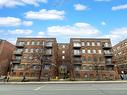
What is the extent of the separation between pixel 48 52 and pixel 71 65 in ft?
32.5

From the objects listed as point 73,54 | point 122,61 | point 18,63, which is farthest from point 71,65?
point 122,61

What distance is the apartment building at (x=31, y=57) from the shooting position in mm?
82750

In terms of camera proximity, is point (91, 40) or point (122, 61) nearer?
point (91, 40)

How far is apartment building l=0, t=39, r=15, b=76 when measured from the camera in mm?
82062

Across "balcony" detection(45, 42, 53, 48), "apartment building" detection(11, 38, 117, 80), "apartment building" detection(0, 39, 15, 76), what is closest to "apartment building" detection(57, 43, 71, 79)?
"apartment building" detection(11, 38, 117, 80)

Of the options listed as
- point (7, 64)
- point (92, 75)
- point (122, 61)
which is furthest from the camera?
point (122, 61)

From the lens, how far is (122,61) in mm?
102562

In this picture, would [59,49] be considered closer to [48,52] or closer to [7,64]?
[48,52]

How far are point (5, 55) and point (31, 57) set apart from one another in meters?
10.4

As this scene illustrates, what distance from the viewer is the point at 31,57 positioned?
83.8m

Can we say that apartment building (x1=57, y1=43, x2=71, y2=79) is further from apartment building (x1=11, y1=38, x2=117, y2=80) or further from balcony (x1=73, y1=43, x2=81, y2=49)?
balcony (x1=73, y1=43, x2=81, y2=49)

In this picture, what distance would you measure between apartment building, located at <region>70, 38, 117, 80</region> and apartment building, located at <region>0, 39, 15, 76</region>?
81.7ft

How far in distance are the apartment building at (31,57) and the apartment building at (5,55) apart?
3279mm
